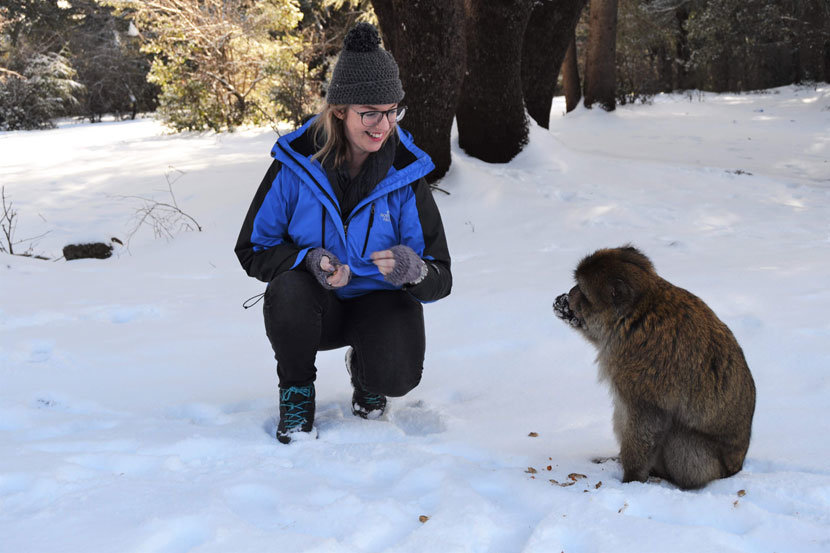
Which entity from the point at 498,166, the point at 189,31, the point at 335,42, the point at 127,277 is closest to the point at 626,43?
the point at 335,42

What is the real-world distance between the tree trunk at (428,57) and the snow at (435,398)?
69 cm

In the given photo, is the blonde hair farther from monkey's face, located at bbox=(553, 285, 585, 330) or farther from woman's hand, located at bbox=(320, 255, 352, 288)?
monkey's face, located at bbox=(553, 285, 585, 330)

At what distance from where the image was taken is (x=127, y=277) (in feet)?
18.6

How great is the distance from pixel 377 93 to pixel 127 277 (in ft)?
11.7

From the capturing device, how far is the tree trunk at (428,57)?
670 centimetres

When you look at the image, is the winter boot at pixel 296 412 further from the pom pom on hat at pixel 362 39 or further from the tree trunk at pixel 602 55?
the tree trunk at pixel 602 55

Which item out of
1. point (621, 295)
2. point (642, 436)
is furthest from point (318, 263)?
point (642, 436)

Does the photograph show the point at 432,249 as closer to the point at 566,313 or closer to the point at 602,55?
the point at 566,313

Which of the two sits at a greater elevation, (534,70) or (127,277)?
(534,70)

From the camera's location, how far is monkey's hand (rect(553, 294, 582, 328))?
2.71m

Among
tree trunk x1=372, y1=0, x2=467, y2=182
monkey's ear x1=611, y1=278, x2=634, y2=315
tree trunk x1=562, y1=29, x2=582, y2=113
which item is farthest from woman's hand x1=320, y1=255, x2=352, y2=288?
tree trunk x1=562, y1=29, x2=582, y2=113

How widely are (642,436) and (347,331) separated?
1362 millimetres

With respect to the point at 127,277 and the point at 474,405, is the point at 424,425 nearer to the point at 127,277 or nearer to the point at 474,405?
the point at 474,405

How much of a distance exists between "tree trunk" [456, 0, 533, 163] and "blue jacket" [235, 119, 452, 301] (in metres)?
5.10
